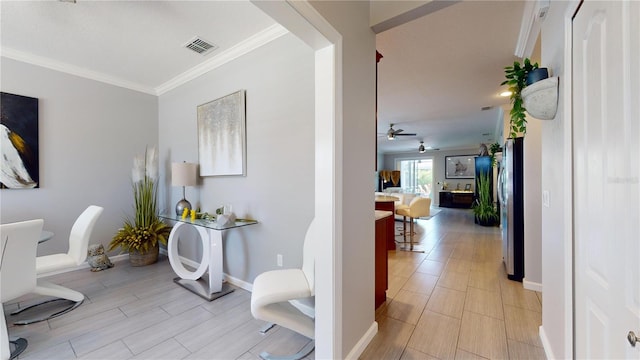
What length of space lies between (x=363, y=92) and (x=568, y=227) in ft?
4.44

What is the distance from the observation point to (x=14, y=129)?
9.07 ft

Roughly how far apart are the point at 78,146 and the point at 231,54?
2.47 metres

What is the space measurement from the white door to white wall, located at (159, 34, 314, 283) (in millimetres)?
1606

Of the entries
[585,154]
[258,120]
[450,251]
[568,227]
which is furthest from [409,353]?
[450,251]

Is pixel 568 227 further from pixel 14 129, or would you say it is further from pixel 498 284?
pixel 14 129

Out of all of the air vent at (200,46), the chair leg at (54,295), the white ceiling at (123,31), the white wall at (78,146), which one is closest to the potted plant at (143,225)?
the white wall at (78,146)

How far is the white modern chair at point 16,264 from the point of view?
5.17 feet

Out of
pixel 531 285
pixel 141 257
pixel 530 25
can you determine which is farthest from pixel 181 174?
pixel 531 285

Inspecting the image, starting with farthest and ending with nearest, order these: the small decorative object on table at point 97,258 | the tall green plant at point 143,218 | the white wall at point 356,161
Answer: the tall green plant at point 143,218 < the small decorative object on table at point 97,258 < the white wall at point 356,161

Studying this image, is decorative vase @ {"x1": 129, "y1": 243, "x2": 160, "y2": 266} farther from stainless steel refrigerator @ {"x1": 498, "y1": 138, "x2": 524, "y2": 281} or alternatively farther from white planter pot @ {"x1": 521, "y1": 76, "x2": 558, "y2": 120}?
stainless steel refrigerator @ {"x1": 498, "y1": 138, "x2": 524, "y2": 281}

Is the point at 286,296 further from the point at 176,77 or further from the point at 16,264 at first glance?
the point at 176,77

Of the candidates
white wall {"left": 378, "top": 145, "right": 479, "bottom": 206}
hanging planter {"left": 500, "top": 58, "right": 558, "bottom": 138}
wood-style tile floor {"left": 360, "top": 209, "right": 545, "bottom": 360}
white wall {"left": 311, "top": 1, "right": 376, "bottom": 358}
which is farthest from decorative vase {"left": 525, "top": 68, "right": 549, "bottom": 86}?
white wall {"left": 378, "top": 145, "right": 479, "bottom": 206}

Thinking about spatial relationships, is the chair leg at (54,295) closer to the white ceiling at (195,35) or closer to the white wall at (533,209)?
the white ceiling at (195,35)

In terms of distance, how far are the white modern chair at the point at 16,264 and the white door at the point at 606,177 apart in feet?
9.91
